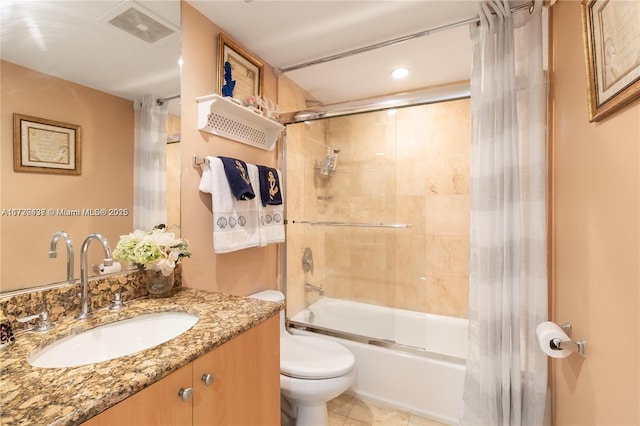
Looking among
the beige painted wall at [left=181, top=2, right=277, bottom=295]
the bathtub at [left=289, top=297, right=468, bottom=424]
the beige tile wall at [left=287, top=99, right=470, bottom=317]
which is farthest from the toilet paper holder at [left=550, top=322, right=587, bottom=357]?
the beige painted wall at [left=181, top=2, right=277, bottom=295]

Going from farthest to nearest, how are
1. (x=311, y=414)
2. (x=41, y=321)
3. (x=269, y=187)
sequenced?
(x=269, y=187) < (x=311, y=414) < (x=41, y=321)

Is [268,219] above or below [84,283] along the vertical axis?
above

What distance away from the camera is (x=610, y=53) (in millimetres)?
768

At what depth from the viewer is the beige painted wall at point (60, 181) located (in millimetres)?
875

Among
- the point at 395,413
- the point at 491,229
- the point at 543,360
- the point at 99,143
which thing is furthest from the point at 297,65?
the point at 395,413

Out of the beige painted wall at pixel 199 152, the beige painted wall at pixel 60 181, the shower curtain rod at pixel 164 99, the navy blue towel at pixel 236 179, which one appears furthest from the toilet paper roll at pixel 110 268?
the shower curtain rod at pixel 164 99

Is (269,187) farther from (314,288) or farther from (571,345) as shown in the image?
(571,345)

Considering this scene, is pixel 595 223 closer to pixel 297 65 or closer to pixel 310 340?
pixel 310 340

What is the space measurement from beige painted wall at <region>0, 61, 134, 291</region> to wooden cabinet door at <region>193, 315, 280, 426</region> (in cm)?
65

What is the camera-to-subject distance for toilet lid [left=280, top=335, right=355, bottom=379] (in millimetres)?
1434

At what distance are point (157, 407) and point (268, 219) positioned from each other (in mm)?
1281

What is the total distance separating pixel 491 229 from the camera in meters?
1.42

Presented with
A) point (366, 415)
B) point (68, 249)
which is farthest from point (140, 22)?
point (366, 415)

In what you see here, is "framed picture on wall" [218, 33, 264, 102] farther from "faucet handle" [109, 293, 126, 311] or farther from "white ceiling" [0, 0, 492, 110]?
"faucet handle" [109, 293, 126, 311]
